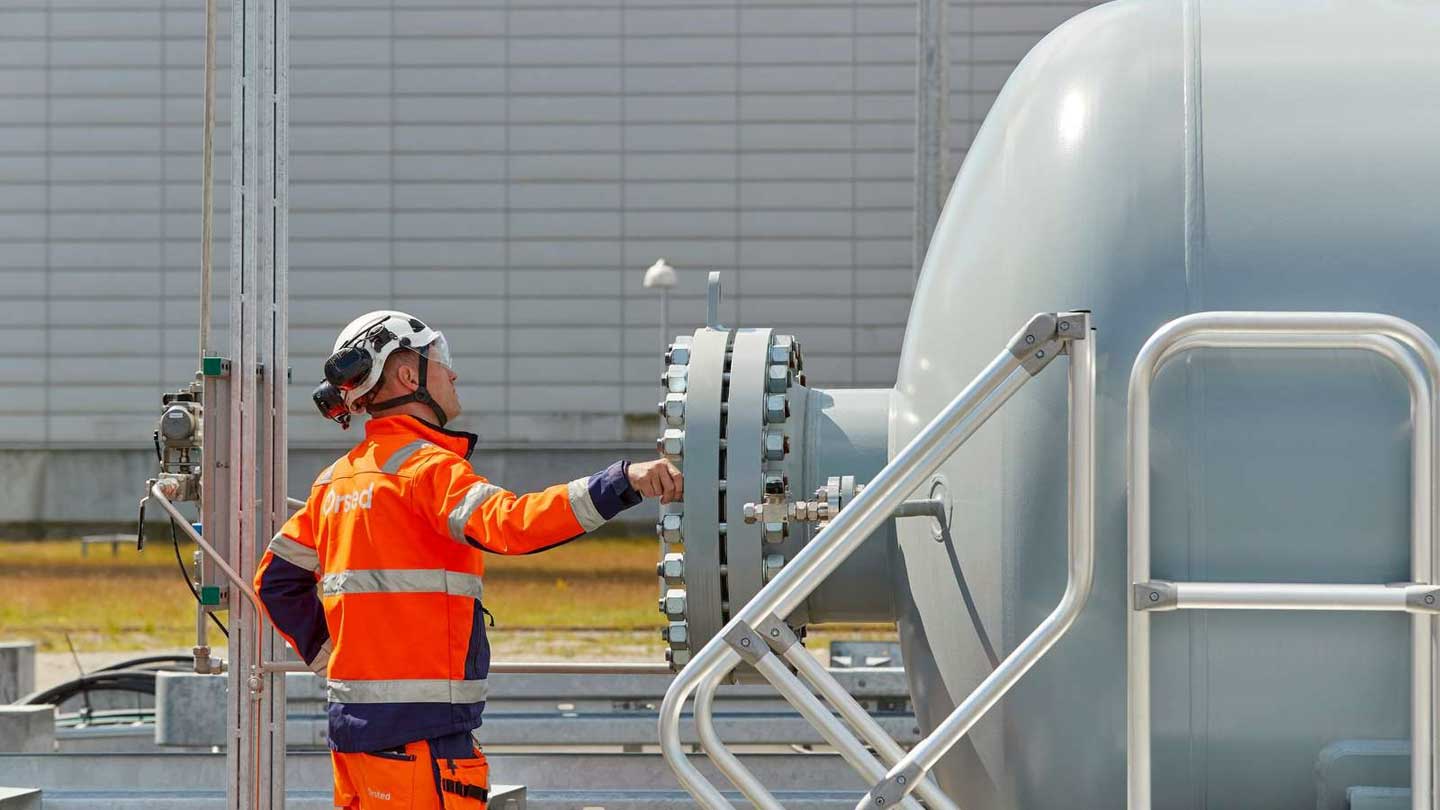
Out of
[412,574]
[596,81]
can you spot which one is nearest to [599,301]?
[596,81]

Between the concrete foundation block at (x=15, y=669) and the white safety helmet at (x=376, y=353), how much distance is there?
719 centimetres

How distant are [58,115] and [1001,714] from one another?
82.5 ft

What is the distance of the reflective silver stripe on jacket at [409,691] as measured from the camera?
3668 mm

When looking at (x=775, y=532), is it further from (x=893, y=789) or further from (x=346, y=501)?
(x=346, y=501)

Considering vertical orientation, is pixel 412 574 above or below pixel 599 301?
below

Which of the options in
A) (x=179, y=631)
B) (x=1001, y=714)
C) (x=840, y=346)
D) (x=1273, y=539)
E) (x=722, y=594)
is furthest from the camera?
(x=840, y=346)

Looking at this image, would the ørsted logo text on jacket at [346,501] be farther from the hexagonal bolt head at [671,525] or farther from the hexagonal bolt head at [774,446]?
the hexagonal bolt head at [774,446]

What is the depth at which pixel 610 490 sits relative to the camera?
340cm

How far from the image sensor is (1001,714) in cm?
312

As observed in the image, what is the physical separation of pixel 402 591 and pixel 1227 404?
1.90 meters

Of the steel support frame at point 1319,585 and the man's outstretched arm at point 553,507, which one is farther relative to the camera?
the man's outstretched arm at point 553,507

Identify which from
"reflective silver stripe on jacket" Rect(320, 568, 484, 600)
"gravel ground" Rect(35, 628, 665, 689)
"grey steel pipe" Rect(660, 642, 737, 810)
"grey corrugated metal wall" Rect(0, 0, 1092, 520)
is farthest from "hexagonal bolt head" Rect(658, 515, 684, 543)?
"grey corrugated metal wall" Rect(0, 0, 1092, 520)

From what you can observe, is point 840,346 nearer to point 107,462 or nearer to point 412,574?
point 107,462

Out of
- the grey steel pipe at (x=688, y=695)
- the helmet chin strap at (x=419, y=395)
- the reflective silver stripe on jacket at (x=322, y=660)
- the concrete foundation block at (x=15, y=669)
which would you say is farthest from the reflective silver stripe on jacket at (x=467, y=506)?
the concrete foundation block at (x=15, y=669)
